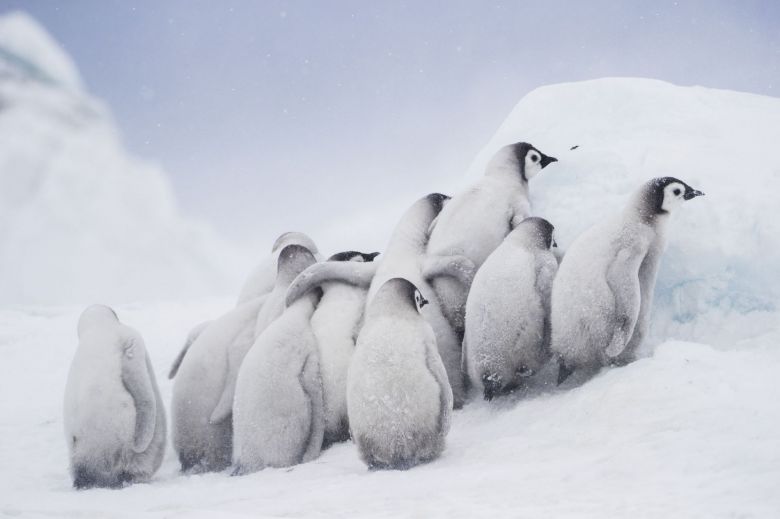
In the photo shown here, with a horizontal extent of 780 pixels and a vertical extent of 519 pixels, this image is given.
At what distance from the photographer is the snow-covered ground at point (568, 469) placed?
2021mm

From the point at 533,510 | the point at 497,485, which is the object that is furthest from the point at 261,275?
the point at 533,510

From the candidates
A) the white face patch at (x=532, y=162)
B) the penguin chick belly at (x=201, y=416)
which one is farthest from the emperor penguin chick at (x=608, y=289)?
the penguin chick belly at (x=201, y=416)

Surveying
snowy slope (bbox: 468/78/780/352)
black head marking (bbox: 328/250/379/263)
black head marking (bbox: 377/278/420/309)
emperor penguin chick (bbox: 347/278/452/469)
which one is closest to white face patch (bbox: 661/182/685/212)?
snowy slope (bbox: 468/78/780/352)

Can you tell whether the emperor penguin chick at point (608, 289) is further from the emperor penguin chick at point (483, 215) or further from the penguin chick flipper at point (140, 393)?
the penguin chick flipper at point (140, 393)

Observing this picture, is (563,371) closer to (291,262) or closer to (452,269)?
(452,269)

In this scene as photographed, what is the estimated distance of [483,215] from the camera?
446 cm

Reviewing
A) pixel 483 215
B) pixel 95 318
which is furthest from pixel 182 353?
pixel 483 215

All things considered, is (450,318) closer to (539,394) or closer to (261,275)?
(539,394)

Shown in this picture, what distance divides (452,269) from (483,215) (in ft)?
1.71

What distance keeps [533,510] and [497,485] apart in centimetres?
36

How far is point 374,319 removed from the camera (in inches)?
129

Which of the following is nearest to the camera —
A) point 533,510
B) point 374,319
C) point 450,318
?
point 533,510

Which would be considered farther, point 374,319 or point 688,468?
point 374,319

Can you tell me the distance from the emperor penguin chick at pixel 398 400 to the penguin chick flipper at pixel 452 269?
1.03 meters
